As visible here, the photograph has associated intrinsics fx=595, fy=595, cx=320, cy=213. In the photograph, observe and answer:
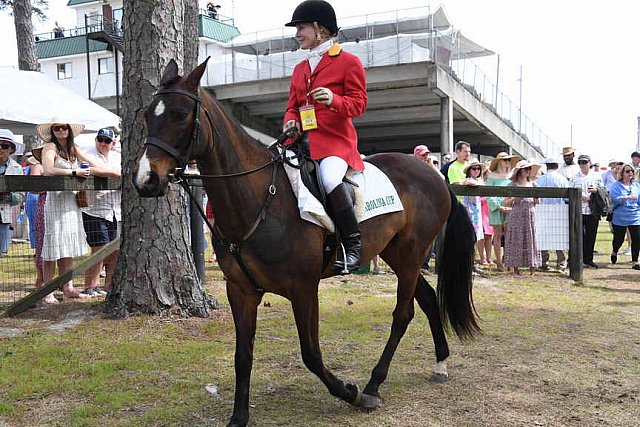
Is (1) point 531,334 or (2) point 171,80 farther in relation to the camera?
(1) point 531,334

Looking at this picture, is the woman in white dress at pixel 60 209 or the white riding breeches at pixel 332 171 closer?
the white riding breeches at pixel 332 171

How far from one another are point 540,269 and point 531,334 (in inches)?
202

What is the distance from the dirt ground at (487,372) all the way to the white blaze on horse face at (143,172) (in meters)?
1.72

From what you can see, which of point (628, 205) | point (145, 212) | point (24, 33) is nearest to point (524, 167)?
point (628, 205)

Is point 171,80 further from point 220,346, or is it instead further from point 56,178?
point 56,178

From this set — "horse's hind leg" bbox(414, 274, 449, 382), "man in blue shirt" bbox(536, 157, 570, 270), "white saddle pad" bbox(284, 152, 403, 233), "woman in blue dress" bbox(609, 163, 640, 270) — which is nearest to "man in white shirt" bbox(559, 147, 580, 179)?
"woman in blue dress" bbox(609, 163, 640, 270)

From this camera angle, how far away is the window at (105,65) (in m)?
42.2

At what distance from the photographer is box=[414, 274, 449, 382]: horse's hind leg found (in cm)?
484

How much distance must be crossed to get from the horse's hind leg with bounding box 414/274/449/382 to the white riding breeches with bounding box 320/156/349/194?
5.14 ft

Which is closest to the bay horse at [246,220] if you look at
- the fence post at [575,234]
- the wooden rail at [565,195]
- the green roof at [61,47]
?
the wooden rail at [565,195]

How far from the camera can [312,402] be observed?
4.27 meters

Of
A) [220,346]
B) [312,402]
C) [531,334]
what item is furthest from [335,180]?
[531,334]

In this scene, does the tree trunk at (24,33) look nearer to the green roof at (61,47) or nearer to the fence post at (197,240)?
the fence post at (197,240)

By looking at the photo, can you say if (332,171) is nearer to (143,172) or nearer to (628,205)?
(143,172)
